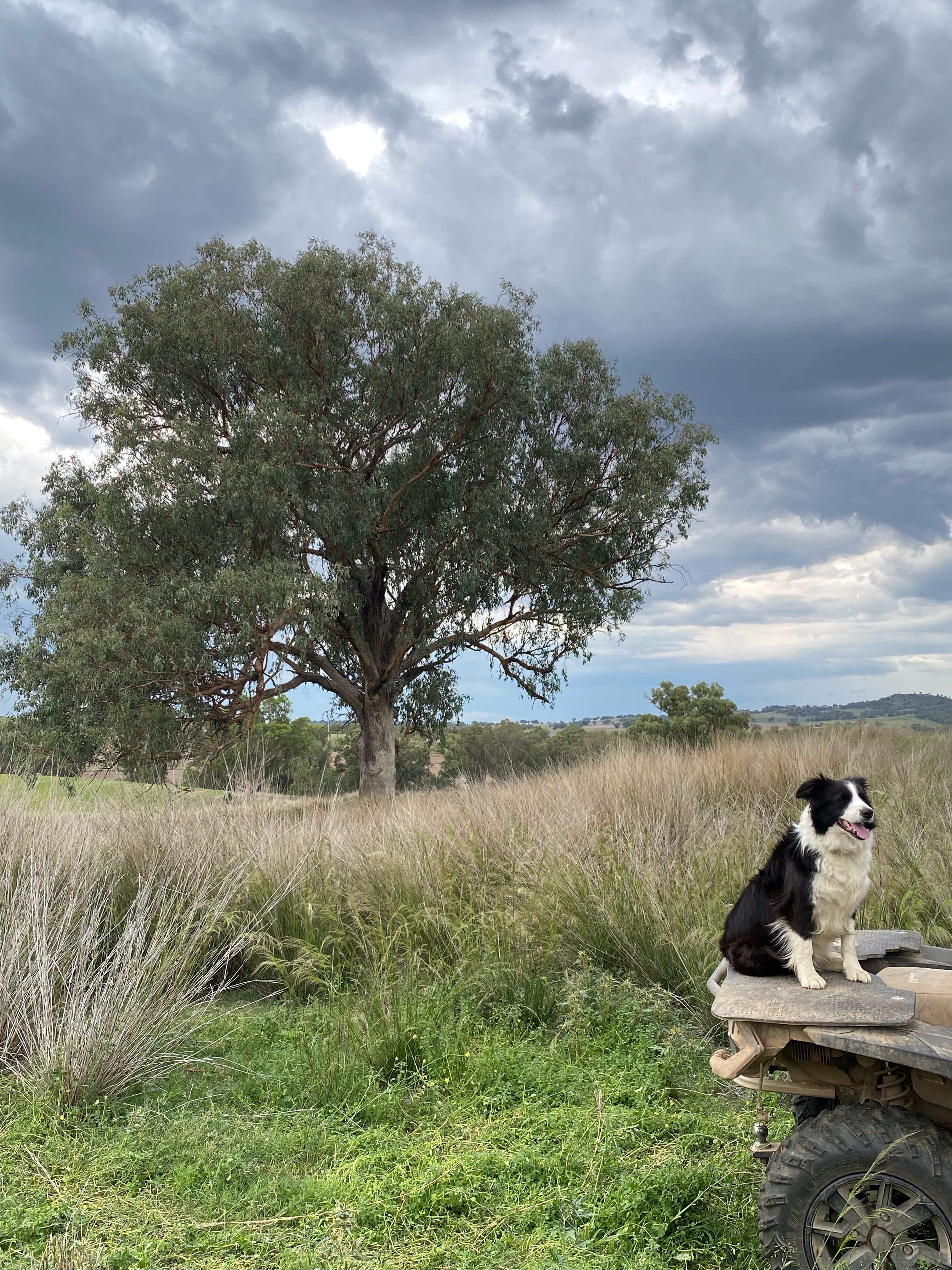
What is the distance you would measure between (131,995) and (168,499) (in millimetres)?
13484

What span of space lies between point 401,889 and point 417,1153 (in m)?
3.35

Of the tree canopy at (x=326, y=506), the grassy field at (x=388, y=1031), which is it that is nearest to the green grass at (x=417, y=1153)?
the grassy field at (x=388, y=1031)

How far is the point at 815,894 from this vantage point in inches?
114

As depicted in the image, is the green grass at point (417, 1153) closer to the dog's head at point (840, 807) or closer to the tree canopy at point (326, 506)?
the dog's head at point (840, 807)

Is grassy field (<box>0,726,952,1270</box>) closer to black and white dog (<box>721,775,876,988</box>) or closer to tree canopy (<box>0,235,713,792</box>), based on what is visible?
black and white dog (<box>721,775,876,988</box>)

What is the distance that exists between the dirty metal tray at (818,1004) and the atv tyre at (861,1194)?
0.33 meters

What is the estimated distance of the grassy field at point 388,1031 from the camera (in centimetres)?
352

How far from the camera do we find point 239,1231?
3.52 metres

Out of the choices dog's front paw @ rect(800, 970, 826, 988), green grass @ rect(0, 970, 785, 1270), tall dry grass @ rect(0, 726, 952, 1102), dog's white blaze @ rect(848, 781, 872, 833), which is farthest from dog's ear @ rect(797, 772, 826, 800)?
tall dry grass @ rect(0, 726, 952, 1102)

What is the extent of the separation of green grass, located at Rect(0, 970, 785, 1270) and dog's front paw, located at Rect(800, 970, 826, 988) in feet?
3.82

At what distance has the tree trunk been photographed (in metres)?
20.6

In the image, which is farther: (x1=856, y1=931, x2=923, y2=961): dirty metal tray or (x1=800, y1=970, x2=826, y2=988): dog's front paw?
(x1=856, y1=931, x2=923, y2=961): dirty metal tray

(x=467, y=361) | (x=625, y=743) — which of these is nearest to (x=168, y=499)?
(x=467, y=361)

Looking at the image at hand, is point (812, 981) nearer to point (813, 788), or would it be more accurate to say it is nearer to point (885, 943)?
point (813, 788)
